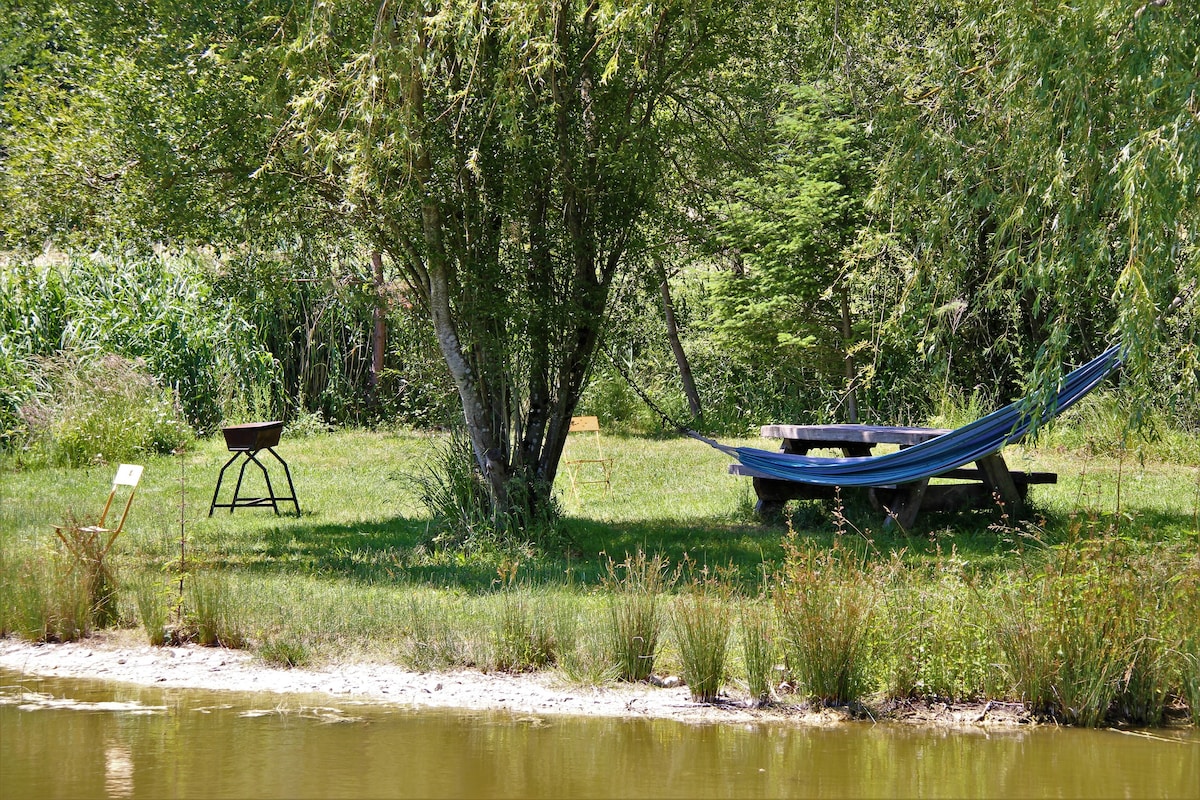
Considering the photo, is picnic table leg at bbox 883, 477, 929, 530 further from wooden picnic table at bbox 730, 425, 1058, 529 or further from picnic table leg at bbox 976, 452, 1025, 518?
picnic table leg at bbox 976, 452, 1025, 518

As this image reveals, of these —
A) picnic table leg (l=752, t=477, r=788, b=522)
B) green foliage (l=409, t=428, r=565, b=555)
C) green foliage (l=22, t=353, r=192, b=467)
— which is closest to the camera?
green foliage (l=409, t=428, r=565, b=555)

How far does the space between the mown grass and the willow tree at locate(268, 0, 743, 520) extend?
A: 4.10 ft

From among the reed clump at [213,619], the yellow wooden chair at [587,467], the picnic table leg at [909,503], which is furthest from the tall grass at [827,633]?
the yellow wooden chair at [587,467]

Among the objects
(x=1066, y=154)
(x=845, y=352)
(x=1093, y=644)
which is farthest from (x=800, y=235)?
(x=1093, y=644)

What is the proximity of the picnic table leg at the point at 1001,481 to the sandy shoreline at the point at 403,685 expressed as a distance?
13.6ft

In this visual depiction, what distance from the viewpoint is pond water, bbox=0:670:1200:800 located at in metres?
4.98

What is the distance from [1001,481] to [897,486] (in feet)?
2.68

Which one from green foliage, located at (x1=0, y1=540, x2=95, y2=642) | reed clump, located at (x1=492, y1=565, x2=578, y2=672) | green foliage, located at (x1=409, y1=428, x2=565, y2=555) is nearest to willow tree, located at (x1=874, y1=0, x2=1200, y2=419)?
reed clump, located at (x1=492, y1=565, x2=578, y2=672)

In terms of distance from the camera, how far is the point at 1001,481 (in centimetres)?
984

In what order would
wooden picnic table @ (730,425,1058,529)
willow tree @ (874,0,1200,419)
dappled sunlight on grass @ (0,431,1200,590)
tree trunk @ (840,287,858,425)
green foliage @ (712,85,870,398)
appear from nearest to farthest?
willow tree @ (874,0,1200,419) → dappled sunlight on grass @ (0,431,1200,590) → wooden picnic table @ (730,425,1058,529) → green foliage @ (712,85,870,398) → tree trunk @ (840,287,858,425)

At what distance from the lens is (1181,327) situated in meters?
12.9

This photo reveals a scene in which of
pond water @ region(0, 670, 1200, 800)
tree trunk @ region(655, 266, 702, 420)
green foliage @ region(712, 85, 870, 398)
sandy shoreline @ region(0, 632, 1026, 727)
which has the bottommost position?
pond water @ region(0, 670, 1200, 800)

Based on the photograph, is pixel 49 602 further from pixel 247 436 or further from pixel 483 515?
pixel 247 436

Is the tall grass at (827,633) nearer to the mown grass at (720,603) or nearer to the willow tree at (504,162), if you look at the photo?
the mown grass at (720,603)
